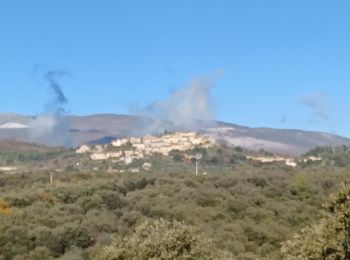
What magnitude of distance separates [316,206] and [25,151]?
103903 millimetres

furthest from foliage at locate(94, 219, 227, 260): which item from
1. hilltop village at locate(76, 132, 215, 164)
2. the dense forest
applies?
hilltop village at locate(76, 132, 215, 164)

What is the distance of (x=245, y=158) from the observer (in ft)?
389

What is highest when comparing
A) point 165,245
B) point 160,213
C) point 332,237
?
point 332,237

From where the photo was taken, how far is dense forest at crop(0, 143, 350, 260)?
32.2 metres

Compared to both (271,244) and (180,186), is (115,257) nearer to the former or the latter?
(271,244)

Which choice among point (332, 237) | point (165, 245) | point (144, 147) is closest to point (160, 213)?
point (165, 245)

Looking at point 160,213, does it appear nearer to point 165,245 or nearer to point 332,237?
point 165,245

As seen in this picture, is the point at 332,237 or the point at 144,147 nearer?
the point at 332,237

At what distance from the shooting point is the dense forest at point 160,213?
106 feet

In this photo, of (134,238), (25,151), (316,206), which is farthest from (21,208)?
(25,151)

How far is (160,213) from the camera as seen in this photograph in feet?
143

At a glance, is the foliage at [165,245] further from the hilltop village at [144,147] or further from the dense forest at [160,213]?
the hilltop village at [144,147]

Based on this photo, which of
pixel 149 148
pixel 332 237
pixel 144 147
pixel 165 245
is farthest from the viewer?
pixel 144 147

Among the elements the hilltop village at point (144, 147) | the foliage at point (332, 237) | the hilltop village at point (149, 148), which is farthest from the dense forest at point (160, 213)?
the hilltop village at point (144, 147)
